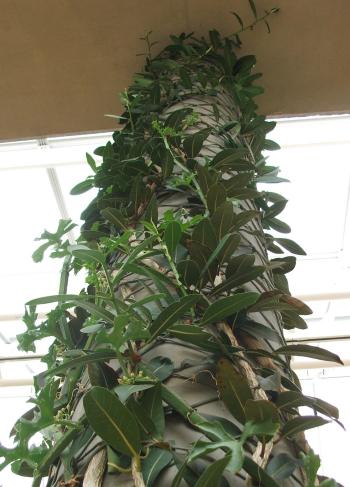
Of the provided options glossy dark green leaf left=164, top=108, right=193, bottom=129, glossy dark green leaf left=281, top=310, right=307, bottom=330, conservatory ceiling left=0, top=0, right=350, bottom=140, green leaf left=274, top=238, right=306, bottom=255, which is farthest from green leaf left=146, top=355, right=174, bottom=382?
conservatory ceiling left=0, top=0, right=350, bottom=140

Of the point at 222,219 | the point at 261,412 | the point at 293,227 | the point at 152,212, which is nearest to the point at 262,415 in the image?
the point at 261,412

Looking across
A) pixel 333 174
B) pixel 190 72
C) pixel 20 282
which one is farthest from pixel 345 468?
pixel 190 72

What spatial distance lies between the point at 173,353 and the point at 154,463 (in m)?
0.21

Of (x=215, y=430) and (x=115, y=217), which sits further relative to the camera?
(x=115, y=217)

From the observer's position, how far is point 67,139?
186 inches

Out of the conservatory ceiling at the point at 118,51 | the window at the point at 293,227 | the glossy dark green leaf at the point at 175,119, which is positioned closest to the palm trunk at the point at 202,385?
the glossy dark green leaf at the point at 175,119

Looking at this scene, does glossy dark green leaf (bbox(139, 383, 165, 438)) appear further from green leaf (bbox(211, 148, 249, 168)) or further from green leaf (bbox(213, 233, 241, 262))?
green leaf (bbox(211, 148, 249, 168))

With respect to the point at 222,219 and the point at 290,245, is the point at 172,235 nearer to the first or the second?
the point at 222,219

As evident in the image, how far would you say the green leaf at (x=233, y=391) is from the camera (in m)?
0.68

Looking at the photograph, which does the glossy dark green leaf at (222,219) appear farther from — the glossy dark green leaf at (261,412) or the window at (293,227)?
the window at (293,227)

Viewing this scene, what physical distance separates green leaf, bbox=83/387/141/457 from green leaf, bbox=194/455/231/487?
102 mm

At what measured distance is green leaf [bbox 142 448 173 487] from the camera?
1.95 feet

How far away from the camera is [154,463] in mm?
606

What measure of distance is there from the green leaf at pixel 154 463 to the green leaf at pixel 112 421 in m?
0.02
